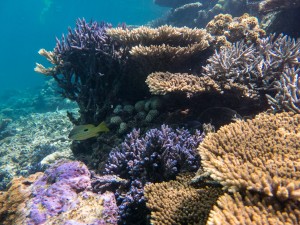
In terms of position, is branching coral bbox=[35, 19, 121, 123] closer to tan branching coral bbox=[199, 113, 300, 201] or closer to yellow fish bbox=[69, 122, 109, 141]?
yellow fish bbox=[69, 122, 109, 141]

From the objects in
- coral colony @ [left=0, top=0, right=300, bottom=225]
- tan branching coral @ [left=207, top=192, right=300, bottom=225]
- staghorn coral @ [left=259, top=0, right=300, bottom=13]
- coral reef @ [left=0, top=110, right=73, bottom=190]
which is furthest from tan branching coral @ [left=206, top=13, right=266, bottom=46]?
coral reef @ [left=0, top=110, right=73, bottom=190]

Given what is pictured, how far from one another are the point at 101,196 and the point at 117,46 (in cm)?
335

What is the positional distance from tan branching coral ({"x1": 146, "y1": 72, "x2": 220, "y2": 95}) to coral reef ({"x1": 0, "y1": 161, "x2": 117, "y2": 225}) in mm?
1651

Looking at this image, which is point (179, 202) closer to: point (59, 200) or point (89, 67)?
point (59, 200)

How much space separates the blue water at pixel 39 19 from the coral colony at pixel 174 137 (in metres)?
61.2

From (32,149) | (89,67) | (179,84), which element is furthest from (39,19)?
(179,84)

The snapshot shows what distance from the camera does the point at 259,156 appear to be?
83.4 inches

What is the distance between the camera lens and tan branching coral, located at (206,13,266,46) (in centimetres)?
544

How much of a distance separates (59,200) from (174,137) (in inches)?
68.7

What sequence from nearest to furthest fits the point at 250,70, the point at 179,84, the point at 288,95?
1. the point at 288,95
2. the point at 179,84
3. the point at 250,70

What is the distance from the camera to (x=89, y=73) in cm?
517

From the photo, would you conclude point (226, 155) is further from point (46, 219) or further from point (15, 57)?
point (15, 57)

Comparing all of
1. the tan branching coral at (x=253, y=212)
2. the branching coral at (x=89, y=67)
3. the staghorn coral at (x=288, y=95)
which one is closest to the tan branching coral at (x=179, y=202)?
the tan branching coral at (x=253, y=212)

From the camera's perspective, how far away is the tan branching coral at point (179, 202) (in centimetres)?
223
